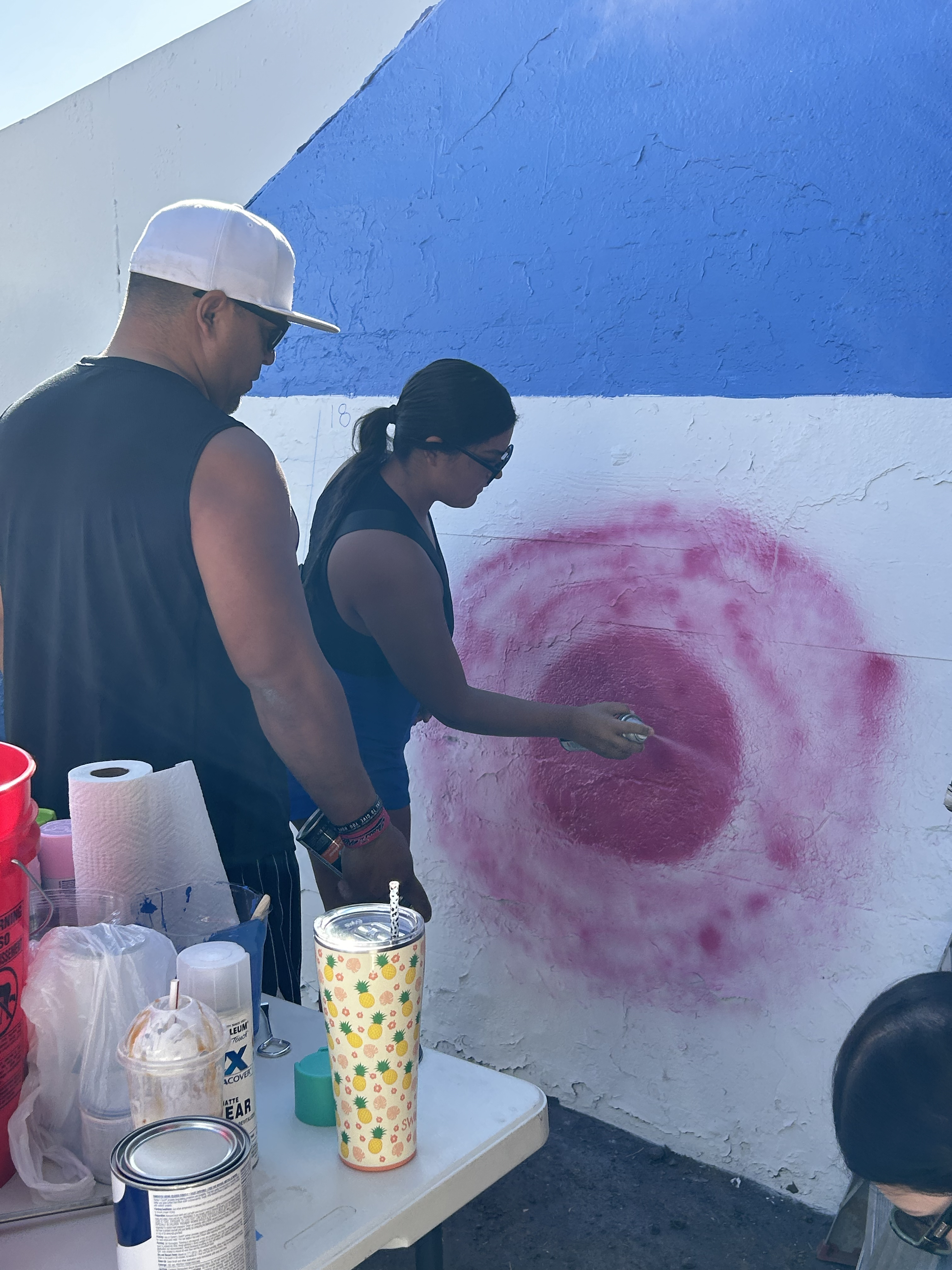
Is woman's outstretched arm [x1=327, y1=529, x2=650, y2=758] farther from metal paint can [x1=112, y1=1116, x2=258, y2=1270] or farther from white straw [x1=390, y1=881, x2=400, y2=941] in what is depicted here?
metal paint can [x1=112, y1=1116, x2=258, y2=1270]

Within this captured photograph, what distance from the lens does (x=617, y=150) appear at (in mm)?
2318

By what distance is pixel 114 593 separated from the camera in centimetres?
156

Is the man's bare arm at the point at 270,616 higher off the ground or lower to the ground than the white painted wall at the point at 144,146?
lower

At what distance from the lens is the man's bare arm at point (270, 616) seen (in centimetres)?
150

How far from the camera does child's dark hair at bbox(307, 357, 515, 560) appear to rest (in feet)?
7.14

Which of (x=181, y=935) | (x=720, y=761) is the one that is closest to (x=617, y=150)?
(x=720, y=761)

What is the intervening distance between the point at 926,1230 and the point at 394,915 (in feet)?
2.31

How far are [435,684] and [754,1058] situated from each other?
113cm

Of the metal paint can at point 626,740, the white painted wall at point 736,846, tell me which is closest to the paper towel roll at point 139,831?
the metal paint can at point 626,740

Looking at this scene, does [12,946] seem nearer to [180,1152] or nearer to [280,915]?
[180,1152]

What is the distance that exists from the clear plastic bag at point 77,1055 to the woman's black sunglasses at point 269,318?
3.48 feet

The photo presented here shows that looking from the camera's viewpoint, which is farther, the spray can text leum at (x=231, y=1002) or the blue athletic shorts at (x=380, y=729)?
the blue athletic shorts at (x=380, y=729)

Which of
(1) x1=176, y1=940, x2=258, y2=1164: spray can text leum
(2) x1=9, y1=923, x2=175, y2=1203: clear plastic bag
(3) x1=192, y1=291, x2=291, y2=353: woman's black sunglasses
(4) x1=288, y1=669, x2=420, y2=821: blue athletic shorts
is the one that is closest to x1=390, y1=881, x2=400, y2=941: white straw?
(1) x1=176, y1=940, x2=258, y2=1164: spray can text leum

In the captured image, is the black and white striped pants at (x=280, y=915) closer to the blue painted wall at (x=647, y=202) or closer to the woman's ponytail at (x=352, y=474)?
the woman's ponytail at (x=352, y=474)
